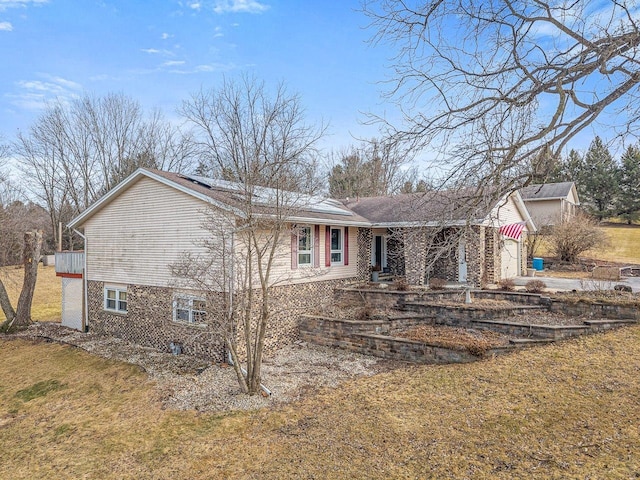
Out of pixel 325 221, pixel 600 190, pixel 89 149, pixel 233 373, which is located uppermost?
pixel 89 149

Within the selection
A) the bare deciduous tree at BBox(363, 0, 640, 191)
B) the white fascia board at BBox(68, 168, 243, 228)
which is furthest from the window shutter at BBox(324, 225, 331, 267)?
the bare deciduous tree at BBox(363, 0, 640, 191)

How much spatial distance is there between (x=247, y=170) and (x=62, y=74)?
17993 millimetres

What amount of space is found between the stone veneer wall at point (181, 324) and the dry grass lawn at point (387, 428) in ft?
6.19

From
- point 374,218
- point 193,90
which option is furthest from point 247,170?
point 374,218

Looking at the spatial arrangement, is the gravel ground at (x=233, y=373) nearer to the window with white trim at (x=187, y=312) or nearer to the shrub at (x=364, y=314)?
the window with white trim at (x=187, y=312)

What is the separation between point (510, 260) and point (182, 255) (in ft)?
49.4

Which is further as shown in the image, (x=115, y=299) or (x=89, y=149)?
(x=89, y=149)

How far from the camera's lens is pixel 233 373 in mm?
8883

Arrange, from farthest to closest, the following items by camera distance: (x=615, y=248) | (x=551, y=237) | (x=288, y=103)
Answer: (x=615, y=248), (x=551, y=237), (x=288, y=103)

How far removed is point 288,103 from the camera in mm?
8469

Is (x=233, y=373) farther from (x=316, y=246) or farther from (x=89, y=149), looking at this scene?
(x=89, y=149)

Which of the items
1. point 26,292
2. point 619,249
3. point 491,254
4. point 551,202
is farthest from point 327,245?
point 619,249

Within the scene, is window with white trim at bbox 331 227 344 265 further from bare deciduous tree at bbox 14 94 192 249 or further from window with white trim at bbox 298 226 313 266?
bare deciduous tree at bbox 14 94 192 249

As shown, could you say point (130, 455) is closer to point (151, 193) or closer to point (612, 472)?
point (612, 472)
